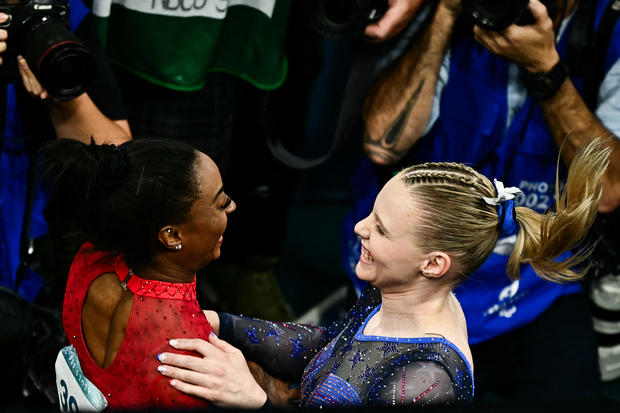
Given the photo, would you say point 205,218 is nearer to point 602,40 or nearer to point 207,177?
point 207,177

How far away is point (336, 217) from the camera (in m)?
4.16

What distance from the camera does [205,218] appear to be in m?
1.66

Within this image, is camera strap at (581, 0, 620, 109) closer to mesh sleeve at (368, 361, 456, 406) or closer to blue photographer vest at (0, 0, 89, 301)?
mesh sleeve at (368, 361, 456, 406)

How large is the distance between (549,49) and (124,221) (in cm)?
114

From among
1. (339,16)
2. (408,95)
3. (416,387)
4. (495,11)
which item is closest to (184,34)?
(339,16)

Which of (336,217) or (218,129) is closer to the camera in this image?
(218,129)

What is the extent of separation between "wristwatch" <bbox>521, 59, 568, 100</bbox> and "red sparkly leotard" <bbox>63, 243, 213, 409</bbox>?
102 cm

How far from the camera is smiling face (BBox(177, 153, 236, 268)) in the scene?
1.65 metres

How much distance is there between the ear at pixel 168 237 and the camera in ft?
5.37

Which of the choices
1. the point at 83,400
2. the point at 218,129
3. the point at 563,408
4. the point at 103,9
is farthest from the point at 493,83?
the point at 563,408

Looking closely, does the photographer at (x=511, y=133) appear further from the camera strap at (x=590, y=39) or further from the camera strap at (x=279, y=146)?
the camera strap at (x=279, y=146)

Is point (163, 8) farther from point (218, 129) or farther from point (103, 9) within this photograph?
point (218, 129)

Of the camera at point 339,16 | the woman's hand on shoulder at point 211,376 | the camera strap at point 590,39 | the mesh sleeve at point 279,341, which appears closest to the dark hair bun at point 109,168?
the woman's hand on shoulder at point 211,376

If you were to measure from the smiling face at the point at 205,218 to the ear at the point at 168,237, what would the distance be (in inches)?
0.5
